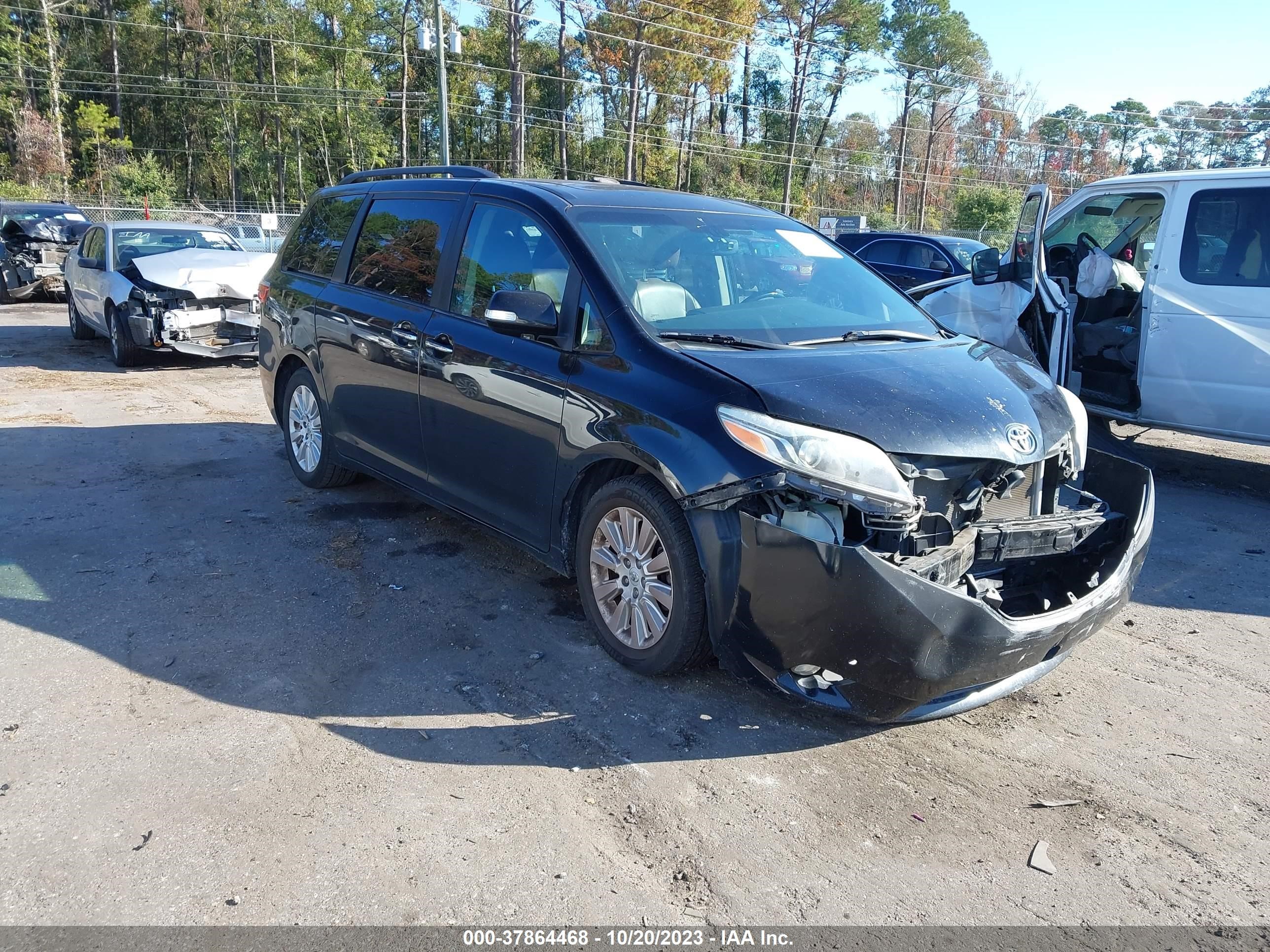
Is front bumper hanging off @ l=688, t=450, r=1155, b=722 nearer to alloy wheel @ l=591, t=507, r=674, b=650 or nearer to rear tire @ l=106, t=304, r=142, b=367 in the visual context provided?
alloy wheel @ l=591, t=507, r=674, b=650

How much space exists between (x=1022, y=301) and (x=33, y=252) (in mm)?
18408

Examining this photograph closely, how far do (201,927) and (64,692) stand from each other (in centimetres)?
166

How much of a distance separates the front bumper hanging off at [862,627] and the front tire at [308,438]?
10.9 ft

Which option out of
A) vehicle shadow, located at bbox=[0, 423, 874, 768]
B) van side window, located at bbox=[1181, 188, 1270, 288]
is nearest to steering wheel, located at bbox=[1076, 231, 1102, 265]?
van side window, located at bbox=[1181, 188, 1270, 288]

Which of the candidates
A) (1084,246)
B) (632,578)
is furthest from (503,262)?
(1084,246)

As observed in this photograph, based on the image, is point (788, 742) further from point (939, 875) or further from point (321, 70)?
point (321, 70)

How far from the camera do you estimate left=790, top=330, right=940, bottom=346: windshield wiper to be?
3.95 metres

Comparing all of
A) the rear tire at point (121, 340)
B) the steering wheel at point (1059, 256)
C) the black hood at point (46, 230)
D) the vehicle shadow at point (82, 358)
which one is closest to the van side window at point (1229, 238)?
the steering wheel at point (1059, 256)

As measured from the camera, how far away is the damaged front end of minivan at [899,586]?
3010mm

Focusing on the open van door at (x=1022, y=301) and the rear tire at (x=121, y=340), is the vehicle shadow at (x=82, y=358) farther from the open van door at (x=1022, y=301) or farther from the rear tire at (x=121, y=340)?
the open van door at (x=1022, y=301)

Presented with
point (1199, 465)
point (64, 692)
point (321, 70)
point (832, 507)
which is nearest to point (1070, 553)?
point (832, 507)

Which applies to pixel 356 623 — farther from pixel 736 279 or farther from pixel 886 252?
pixel 886 252

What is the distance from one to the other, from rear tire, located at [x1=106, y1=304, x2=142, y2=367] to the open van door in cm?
915

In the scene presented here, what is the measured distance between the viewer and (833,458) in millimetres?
3141
